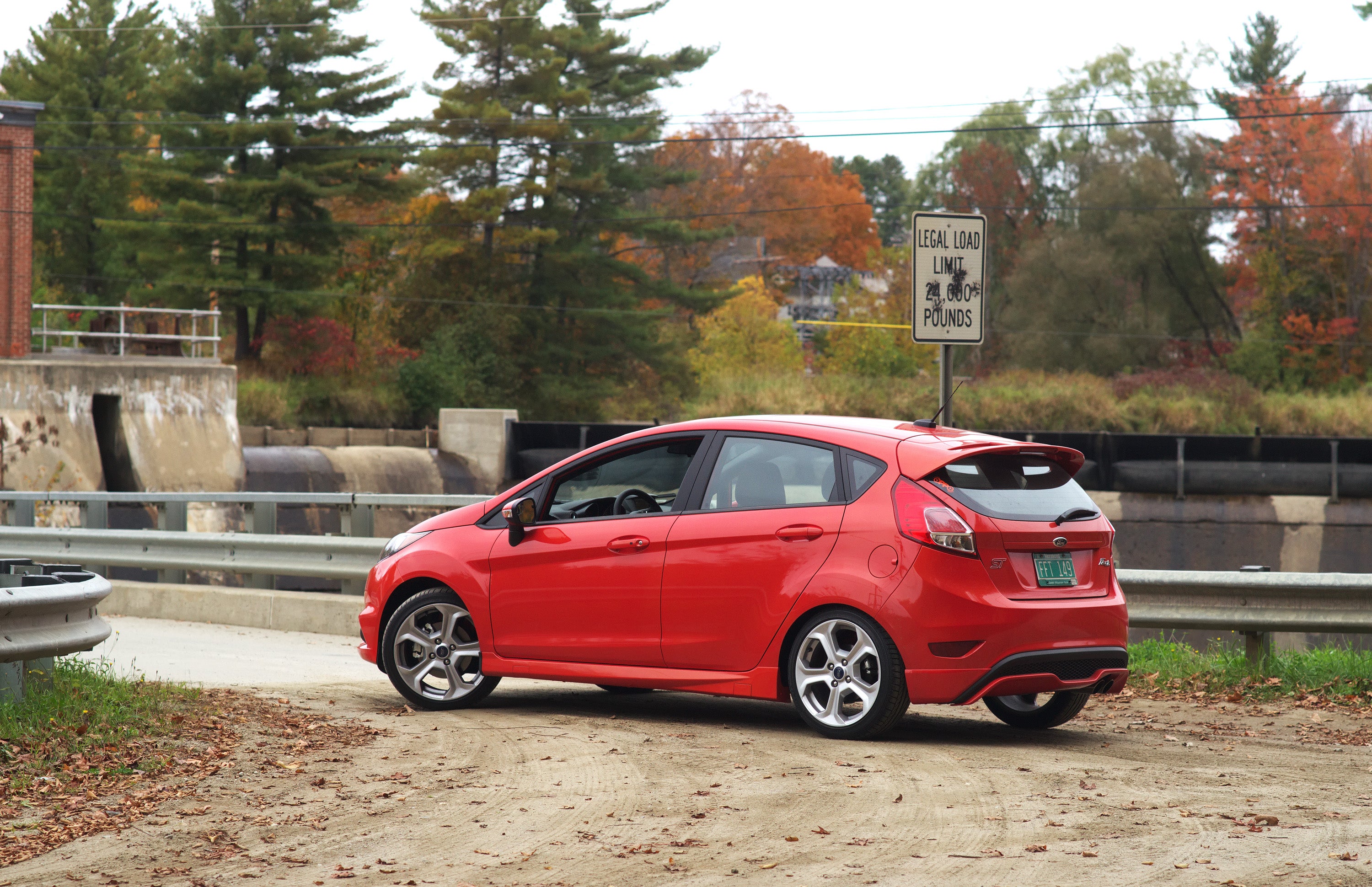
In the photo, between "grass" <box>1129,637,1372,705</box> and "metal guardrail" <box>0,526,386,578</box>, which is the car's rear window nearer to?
"grass" <box>1129,637,1372,705</box>

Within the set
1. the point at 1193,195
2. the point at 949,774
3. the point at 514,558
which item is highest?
A: the point at 1193,195

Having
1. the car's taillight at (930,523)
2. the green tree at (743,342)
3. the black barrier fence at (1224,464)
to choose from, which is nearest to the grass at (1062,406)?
the black barrier fence at (1224,464)

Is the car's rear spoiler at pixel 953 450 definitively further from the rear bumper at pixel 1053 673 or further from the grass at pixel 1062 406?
the grass at pixel 1062 406

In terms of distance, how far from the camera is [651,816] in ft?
18.3

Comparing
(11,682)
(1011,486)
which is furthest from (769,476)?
(11,682)

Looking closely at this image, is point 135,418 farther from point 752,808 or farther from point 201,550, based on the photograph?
point 752,808

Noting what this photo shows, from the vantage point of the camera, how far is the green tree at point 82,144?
51906 mm

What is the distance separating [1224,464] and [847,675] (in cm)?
2564

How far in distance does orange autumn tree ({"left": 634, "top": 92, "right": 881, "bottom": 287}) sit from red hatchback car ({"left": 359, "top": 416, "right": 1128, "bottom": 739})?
5691 centimetres

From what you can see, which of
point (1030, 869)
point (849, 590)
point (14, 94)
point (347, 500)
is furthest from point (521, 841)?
point (14, 94)

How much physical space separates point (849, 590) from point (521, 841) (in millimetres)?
2376

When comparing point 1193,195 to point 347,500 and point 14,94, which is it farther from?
point 347,500

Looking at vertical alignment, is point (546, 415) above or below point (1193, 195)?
below

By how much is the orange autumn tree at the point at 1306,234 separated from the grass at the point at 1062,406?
703cm
